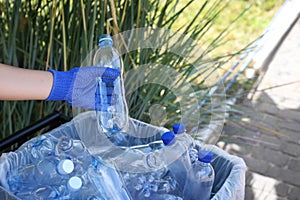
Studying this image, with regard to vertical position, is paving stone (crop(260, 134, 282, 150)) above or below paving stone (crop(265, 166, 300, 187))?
above

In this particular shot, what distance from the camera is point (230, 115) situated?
2783mm

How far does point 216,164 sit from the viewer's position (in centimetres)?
148

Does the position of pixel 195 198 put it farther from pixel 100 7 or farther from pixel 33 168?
pixel 100 7

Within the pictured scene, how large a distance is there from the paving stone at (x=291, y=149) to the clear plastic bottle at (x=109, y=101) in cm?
155

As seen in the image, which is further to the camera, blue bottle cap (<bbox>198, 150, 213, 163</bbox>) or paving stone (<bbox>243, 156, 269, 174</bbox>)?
paving stone (<bbox>243, 156, 269, 174</bbox>)

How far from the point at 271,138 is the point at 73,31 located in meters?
1.51

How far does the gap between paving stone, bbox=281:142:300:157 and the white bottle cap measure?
1.88m

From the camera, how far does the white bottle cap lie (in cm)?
126

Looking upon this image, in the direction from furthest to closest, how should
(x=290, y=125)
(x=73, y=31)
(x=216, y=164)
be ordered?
(x=290, y=125)
(x=73, y=31)
(x=216, y=164)

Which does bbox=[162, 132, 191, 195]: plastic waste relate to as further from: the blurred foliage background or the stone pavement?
the stone pavement

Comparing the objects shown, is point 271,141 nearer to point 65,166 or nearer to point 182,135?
point 182,135

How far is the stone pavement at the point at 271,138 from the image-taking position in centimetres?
250

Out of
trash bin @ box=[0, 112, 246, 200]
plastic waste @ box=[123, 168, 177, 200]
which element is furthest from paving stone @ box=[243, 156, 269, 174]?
plastic waste @ box=[123, 168, 177, 200]

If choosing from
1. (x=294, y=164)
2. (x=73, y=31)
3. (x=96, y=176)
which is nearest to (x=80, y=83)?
(x=96, y=176)
